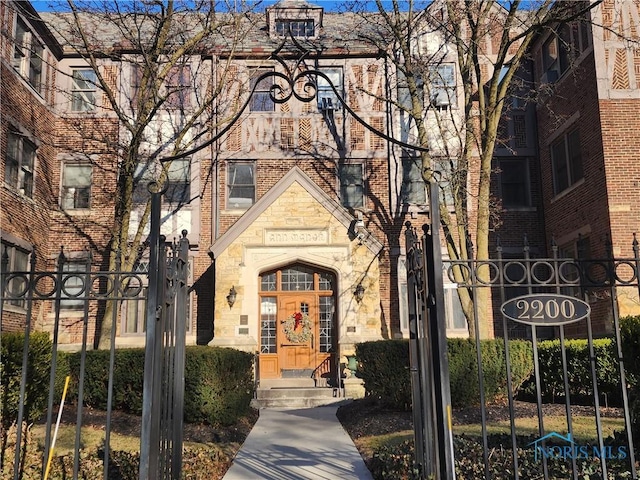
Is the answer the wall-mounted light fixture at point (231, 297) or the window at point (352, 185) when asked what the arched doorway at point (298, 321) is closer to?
the wall-mounted light fixture at point (231, 297)

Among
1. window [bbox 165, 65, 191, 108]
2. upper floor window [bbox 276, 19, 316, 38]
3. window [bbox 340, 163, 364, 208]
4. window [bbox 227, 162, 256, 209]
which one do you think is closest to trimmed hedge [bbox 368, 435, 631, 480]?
window [bbox 340, 163, 364, 208]

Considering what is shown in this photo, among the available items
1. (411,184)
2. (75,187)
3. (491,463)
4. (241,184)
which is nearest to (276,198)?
(241,184)

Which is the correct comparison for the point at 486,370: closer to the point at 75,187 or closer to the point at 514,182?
the point at 514,182

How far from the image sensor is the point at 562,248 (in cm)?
1739

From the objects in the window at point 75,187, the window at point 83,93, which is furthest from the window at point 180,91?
the window at point 75,187

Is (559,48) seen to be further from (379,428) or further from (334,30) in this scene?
(379,428)

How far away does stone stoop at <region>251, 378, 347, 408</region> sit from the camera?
14.5 meters

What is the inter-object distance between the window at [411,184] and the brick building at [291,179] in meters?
0.05

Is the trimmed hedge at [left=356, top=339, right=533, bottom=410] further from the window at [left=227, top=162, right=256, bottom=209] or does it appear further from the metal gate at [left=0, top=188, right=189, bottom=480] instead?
the window at [left=227, top=162, right=256, bottom=209]

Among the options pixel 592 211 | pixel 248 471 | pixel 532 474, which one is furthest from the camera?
pixel 592 211

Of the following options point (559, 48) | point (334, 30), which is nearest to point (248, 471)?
point (559, 48)

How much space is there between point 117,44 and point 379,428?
14.7 m

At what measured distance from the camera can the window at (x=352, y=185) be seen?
18609mm

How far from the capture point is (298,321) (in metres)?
17.2
